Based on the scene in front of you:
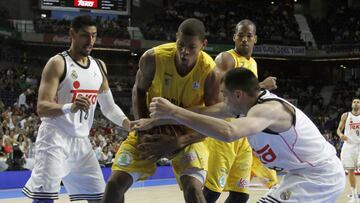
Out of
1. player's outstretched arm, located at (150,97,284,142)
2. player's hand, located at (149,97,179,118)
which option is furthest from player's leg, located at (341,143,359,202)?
player's hand, located at (149,97,179,118)

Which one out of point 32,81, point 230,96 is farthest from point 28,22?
point 230,96

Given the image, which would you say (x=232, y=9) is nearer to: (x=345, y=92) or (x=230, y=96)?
(x=345, y=92)

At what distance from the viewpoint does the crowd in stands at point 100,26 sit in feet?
72.1

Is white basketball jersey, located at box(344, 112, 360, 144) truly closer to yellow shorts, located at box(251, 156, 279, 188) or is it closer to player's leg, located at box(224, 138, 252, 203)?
yellow shorts, located at box(251, 156, 279, 188)

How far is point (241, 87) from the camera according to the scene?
3490mm

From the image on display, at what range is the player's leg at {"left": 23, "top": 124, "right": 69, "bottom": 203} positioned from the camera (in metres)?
4.55

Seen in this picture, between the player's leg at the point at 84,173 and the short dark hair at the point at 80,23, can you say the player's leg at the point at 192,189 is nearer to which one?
the player's leg at the point at 84,173

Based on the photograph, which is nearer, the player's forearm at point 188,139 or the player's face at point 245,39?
the player's forearm at point 188,139

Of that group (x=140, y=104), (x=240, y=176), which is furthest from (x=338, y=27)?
(x=140, y=104)

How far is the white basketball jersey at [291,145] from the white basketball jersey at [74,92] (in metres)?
1.76

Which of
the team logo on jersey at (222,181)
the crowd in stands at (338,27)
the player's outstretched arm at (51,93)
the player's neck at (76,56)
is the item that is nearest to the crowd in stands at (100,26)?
the crowd in stands at (338,27)

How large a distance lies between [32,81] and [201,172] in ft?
50.5

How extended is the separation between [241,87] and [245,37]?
241cm

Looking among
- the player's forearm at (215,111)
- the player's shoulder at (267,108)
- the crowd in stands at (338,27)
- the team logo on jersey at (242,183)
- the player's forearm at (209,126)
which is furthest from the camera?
the crowd in stands at (338,27)
